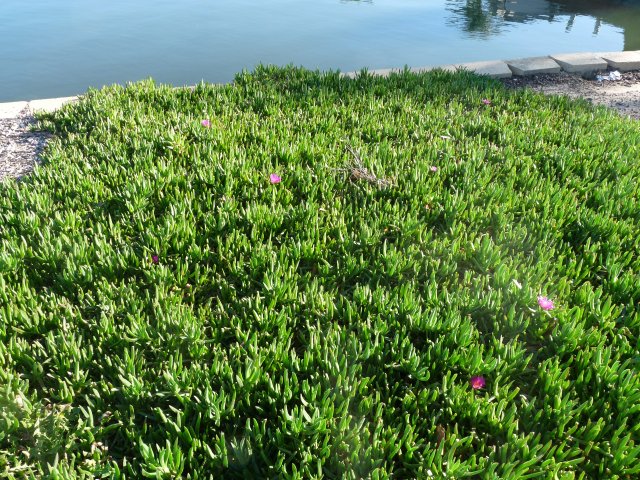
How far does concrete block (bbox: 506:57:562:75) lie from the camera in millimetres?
5875

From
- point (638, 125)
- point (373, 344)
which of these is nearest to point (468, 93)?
point (638, 125)

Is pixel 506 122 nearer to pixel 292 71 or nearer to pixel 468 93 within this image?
pixel 468 93

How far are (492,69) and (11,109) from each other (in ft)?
15.3

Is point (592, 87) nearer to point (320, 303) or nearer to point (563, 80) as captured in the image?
point (563, 80)

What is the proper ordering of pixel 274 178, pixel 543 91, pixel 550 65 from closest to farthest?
1. pixel 274 178
2. pixel 543 91
3. pixel 550 65

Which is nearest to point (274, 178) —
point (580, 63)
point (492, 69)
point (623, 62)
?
point (492, 69)

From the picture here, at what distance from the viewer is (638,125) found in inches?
173

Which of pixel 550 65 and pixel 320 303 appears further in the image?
pixel 550 65

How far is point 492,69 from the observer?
19.3 feet

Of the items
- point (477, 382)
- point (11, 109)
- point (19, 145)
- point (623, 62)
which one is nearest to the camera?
point (477, 382)

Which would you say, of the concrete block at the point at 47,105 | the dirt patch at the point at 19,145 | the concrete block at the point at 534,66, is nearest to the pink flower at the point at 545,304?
the dirt patch at the point at 19,145

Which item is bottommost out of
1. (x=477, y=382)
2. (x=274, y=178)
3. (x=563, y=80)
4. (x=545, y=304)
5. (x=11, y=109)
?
(x=477, y=382)

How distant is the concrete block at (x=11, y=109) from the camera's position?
458 cm

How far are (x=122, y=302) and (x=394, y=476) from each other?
130 cm
